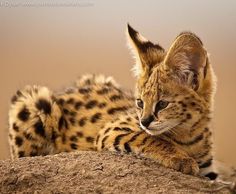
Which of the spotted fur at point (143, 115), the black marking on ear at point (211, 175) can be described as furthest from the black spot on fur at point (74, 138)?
the black marking on ear at point (211, 175)

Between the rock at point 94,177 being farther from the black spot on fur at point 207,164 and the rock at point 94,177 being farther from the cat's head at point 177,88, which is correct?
the black spot on fur at point 207,164

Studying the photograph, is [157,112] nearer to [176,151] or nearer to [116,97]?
[176,151]

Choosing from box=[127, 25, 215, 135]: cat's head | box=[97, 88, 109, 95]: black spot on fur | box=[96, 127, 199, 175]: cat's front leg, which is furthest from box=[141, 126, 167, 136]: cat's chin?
box=[97, 88, 109, 95]: black spot on fur

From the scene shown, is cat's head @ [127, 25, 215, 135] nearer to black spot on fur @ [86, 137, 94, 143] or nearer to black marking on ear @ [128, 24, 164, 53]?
black marking on ear @ [128, 24, 164, 53]

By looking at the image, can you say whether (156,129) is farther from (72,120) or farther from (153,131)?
(72,120)

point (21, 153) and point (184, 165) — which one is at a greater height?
point (21, 153)

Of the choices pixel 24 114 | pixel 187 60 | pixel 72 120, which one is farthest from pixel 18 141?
pixel 187 60

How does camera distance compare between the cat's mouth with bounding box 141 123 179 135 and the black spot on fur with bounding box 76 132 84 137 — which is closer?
the cat's mouth with bounding box 141 123 179 135
